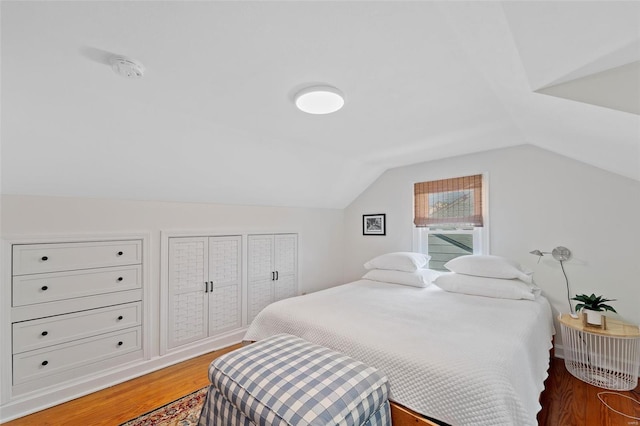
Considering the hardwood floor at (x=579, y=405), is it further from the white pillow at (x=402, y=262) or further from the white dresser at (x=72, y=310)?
the white dresser at (x=72, y=310)

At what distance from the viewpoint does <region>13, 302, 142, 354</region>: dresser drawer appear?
2.01 metres

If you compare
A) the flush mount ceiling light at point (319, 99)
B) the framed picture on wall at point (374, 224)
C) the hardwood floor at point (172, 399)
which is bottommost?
the hardwood floor at point (172, 399)

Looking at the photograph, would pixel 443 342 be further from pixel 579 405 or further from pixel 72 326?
pixel 72 326

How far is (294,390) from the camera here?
4.11ft

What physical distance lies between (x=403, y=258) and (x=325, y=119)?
76.3 inches

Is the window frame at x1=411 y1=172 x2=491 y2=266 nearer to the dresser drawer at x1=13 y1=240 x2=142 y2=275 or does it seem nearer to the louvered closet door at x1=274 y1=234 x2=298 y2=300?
the louvered closet door at x1=274 y1=234 x2=298 y2=300

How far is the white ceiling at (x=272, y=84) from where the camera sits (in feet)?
3.57

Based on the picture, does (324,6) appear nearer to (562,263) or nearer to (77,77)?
(77,77)

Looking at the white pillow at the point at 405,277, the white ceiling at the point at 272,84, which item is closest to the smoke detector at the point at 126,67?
the white ceiling at the point at 272,84

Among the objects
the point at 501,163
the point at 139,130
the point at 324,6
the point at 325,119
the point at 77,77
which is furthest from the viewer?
the point at 501,163

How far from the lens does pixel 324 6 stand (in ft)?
3.57

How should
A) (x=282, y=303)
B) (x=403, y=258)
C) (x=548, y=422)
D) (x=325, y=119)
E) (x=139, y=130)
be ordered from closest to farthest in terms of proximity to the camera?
(x=548, y=422)
(x=139, y=130)
(x=325, y=119)
(x=282, y=303)
(x=403, y=258)

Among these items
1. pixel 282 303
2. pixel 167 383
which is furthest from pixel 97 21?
pixel 167 383

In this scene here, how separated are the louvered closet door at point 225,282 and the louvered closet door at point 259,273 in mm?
137
